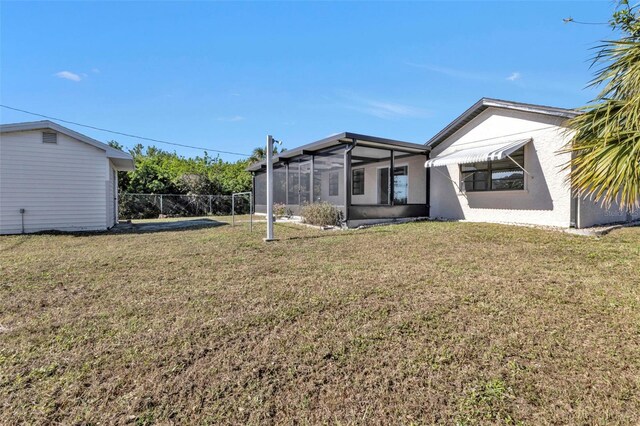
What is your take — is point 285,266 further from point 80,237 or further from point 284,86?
point 284,86

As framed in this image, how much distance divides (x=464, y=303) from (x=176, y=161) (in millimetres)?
29150

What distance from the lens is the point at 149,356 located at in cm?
312

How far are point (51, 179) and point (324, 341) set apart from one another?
49.5 ft

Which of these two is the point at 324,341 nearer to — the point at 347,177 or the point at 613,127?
the point at 613,127

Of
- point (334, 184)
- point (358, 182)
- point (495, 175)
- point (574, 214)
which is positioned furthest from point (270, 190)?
point (574, 214)

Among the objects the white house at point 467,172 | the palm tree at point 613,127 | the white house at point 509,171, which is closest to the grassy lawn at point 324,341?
the palm tree at point 613,127

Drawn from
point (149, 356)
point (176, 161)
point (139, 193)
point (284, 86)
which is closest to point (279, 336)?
point (149, 356)

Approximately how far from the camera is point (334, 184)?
14.0 m

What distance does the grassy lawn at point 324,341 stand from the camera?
95.6 inches

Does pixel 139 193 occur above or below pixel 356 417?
above

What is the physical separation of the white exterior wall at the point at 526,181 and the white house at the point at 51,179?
1537cm

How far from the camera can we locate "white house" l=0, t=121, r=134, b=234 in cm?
1236

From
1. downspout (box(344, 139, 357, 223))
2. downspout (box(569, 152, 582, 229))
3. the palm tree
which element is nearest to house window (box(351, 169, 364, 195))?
downspout (box(344, 139, 357, 223))

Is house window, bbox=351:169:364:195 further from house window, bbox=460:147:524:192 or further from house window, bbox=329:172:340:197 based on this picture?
house window, bbox=460:147:524:192
